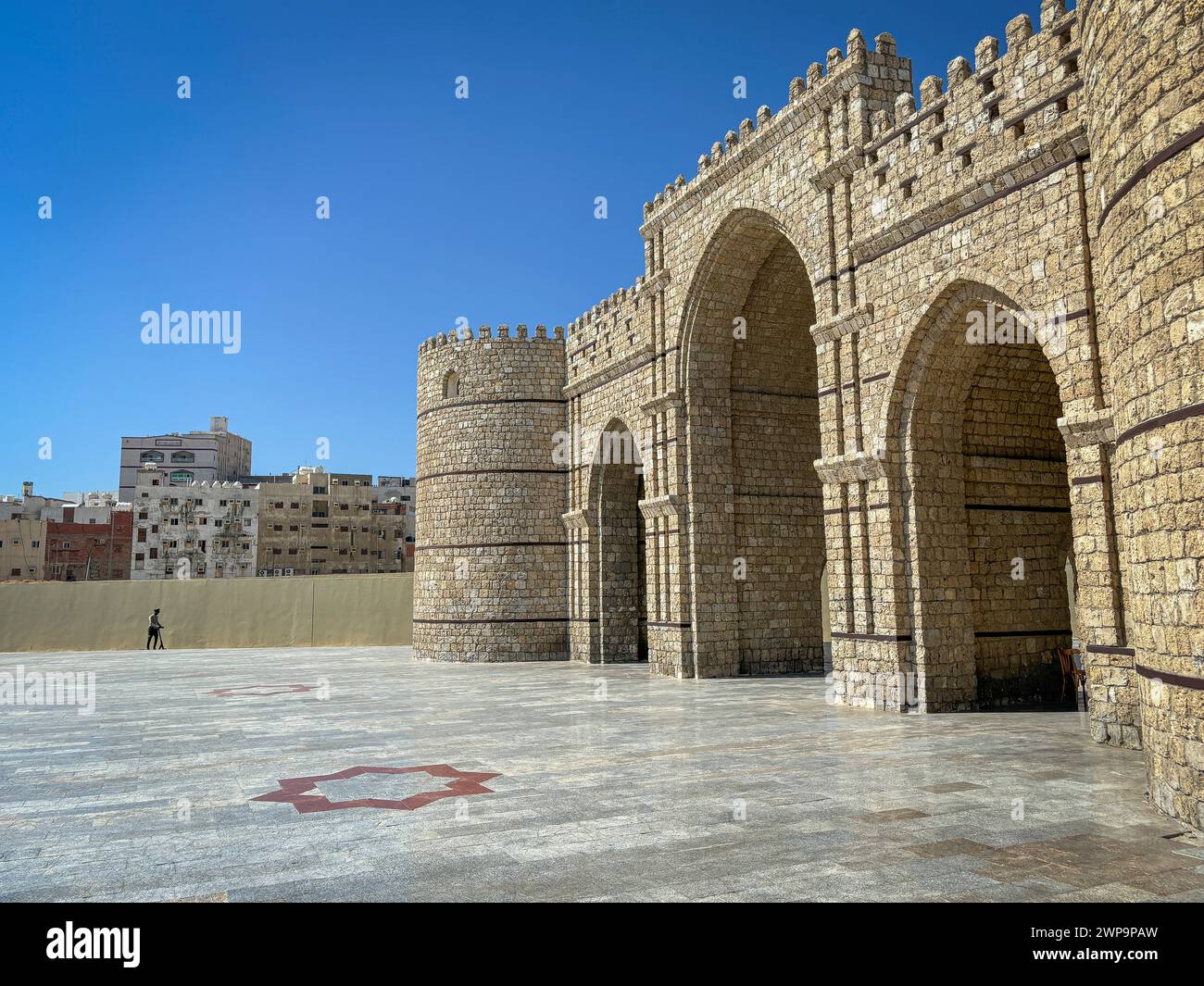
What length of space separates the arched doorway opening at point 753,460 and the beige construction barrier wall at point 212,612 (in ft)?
46.5

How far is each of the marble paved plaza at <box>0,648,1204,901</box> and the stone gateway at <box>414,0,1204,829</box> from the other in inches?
39.8

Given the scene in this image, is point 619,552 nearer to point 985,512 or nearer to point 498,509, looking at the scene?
point 498,509

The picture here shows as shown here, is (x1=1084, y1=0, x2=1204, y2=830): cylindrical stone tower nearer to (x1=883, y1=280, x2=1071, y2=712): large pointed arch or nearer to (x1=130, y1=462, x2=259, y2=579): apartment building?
(x1=883, y1=280, x2=1071, y2=712): large pointed arch

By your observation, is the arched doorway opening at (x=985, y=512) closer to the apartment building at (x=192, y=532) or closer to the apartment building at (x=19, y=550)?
the apartment building at (x=192, y=532)

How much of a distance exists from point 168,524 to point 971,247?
59458 millimetres

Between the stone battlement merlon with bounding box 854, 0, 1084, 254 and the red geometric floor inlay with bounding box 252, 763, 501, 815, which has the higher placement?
the stone battlement merlon with bounding box 854, 0, 1084, 254

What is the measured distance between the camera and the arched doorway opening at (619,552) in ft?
64.9

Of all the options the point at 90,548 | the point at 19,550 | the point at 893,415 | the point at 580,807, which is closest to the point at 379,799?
the point at 580,807

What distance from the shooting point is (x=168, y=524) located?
59719mm

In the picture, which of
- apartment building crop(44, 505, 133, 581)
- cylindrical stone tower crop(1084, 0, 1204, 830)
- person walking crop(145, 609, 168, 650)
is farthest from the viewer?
apartment building crop(44, 505, 133, 581)

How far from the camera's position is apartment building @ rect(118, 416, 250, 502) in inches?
3177

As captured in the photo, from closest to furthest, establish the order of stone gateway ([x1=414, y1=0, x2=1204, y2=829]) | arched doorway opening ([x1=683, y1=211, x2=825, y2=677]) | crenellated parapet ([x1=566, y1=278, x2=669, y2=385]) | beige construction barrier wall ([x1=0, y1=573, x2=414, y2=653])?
stone gateway ([x1=414, y1=0, x2=1204, y2=829]) < arched doorway opening ([x1=683, y1=211, x2=825, y2=677]) < crenellated parapet ([x1=566, y1=278, x2=669, y2=385]) < beige construction barrier wall ([x1=0, y1=573, x2=414, y2=653])

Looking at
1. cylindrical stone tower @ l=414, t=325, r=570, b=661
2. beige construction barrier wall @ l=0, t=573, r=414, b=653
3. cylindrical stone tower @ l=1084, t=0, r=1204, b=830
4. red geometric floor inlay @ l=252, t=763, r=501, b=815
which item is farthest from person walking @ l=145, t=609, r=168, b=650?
cylindrical stone tower @ l=1084, t=0, r=1204, b=830
